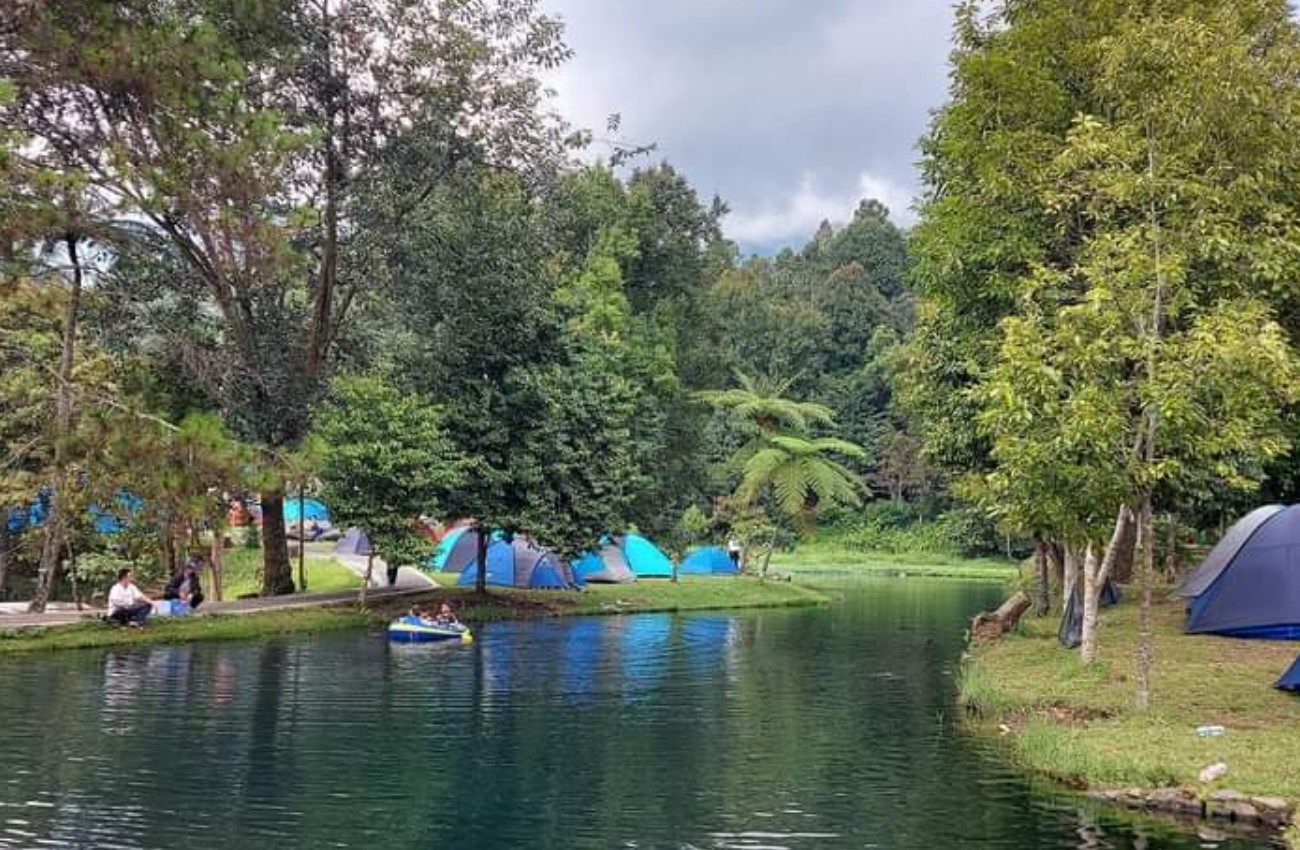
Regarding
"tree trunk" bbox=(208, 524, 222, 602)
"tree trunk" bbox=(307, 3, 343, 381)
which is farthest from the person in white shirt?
"tree trunk" bbox=(307, 3, 343, 381)

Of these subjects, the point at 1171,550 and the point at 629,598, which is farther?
the point at 629,598

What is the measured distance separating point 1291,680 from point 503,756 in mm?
9808

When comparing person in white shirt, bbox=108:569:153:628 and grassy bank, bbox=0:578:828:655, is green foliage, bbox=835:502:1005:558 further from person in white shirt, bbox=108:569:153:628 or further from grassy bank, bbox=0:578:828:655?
person in white shirt, bbox=108:569:153:628

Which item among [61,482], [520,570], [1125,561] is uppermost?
[61,482]

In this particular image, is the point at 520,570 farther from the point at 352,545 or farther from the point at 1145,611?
the point at 1145,611

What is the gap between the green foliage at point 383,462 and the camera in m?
27.4

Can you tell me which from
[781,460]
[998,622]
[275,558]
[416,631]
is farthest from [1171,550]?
[275,558]

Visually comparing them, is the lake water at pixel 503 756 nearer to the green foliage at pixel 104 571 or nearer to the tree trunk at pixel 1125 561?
the green foliage at pixel 104 571

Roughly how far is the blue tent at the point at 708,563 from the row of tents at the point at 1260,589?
88.6 feet

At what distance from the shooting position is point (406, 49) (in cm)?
2769

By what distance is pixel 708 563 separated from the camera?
47656mm

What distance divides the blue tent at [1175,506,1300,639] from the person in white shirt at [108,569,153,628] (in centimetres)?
1954

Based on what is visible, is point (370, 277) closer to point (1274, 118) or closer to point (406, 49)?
point (406, 49)

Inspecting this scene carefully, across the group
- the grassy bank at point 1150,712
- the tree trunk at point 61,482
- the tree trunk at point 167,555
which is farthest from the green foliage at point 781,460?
the grassy bank at point 1150,712
